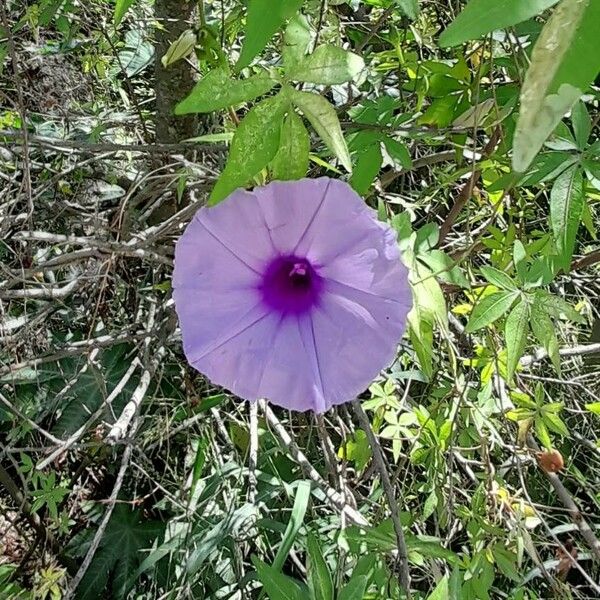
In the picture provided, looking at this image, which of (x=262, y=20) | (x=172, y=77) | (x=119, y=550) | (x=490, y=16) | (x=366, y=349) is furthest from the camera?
(x=119, y=550)

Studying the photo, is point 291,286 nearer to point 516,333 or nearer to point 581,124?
point 516,333

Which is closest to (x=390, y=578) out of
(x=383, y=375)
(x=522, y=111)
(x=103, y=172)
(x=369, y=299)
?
(x=383, y=375)

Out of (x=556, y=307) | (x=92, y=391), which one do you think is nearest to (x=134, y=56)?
Answer: (x=92, y=391)

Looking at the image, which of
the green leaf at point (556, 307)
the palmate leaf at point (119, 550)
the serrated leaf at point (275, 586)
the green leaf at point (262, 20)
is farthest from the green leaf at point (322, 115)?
the palmate leaf at point (119, 550)

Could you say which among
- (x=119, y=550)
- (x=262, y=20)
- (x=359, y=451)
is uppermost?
(x=262, y=20)

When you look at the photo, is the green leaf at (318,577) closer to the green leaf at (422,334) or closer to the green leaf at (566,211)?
the green leaf at (422,334)

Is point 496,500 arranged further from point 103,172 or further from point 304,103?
point 103,172
